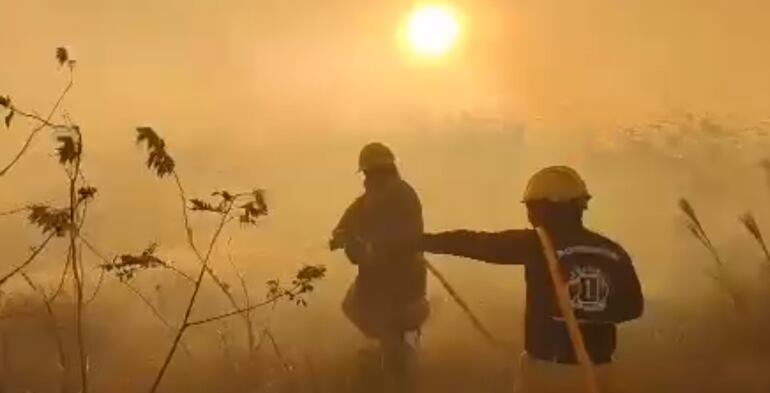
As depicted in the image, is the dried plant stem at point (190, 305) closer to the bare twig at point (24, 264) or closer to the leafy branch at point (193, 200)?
the leafy branch at point (193, 200)

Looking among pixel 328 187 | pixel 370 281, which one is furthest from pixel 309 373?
pixel 328 187

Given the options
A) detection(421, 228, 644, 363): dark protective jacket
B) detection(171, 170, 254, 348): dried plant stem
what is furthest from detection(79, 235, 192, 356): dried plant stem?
detection(421, 228, 644, 363): dark protective jacket

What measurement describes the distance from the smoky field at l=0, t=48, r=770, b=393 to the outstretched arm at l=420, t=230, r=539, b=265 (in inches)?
0.7

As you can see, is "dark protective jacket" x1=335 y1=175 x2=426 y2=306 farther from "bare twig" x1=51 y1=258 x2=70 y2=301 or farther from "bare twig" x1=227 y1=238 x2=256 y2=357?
"bare twig" x1=51 y1=258 x2=70 y2=301

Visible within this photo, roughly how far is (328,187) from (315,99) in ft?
0.56

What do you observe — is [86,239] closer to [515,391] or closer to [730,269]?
[515,391]

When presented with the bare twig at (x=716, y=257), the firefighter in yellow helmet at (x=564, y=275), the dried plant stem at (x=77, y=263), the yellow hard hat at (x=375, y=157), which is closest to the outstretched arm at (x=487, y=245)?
the firefighter in yellow helmet at (x=564, y=275)

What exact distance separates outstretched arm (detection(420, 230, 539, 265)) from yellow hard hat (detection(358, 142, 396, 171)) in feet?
0.51

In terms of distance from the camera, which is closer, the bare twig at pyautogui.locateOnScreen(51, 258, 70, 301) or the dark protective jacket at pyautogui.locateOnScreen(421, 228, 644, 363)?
the dark protective jacket at pyautogui.locateOnScreen(421, 228, 644, 363)

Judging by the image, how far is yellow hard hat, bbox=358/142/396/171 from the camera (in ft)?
7.39

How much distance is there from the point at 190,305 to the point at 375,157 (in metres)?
0.42

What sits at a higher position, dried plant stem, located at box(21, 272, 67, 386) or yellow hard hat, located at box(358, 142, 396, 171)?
yellow hard hat, located at box(358, 142, 396, 171)

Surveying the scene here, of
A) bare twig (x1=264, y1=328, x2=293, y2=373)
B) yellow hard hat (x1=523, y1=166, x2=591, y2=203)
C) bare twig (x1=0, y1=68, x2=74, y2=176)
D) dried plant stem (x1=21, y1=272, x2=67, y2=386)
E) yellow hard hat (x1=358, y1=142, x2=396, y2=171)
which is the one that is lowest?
bare twig (x1=264, y1=328, x2=293, y2=373)

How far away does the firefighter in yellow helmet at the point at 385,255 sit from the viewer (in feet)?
7.19
